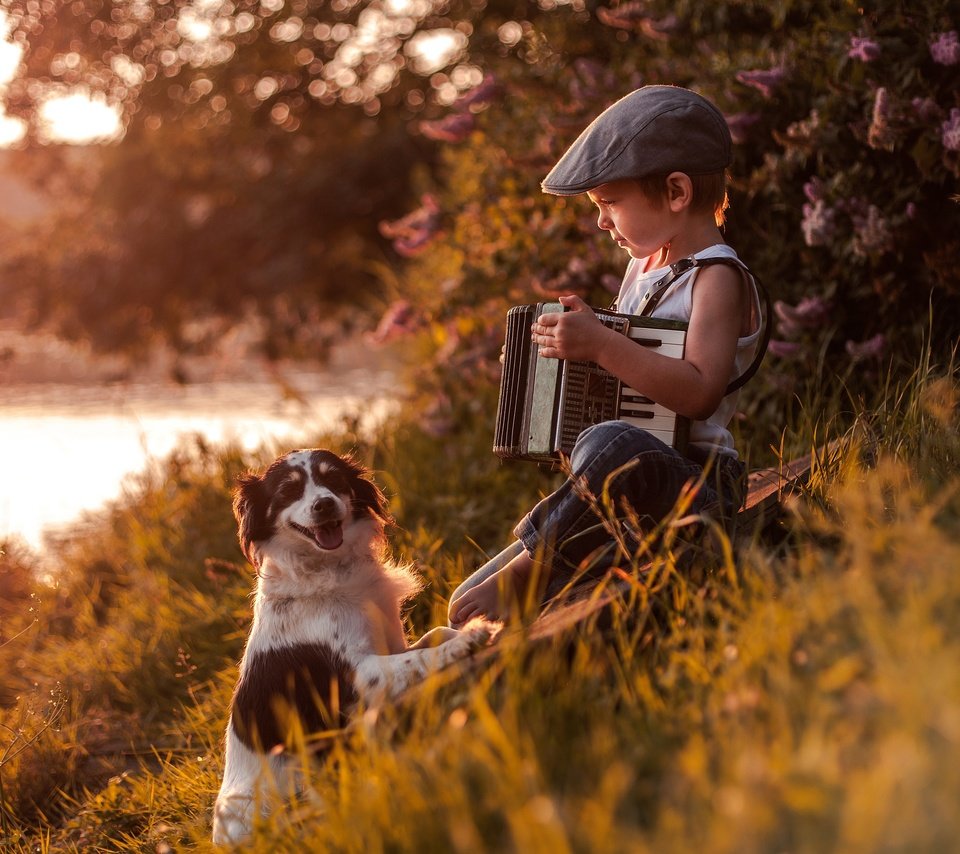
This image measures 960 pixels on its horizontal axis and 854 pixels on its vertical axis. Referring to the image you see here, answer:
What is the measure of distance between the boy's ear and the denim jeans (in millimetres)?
724

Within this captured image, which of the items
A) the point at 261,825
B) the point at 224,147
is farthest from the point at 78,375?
the point at 261,825

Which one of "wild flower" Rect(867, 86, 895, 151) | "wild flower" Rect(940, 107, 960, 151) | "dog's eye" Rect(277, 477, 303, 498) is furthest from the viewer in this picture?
"wild flower" Rect(867, 86, 895, 151)

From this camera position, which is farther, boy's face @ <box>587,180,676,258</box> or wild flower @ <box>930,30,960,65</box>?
wild flower @ <box>930,30,960,65</box>

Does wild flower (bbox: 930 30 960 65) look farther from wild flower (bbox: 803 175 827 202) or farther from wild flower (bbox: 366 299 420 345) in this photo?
wild flower (bbox: 366 299 420 345)

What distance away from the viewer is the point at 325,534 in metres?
3.55

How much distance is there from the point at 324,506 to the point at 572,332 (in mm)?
935

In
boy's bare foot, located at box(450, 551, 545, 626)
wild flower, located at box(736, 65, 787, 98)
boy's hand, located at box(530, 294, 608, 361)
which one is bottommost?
boy's bare foot, located at box(450, 551, 545, 626)

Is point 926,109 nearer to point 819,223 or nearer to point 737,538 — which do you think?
point 819,223

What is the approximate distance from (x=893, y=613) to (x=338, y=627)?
5.45ft

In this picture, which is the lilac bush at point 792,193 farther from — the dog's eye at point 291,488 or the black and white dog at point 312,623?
the dog's eye at point 291,488

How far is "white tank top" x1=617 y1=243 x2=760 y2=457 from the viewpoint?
136 inches

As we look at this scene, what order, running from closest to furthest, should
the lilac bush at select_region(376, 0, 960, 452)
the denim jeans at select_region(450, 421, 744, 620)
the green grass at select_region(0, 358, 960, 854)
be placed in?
the green grass at select_region(0, 358, 960, 854) < the denim jeans at select_region(450, 421, 744, 620) < the lilac bush at select_region(376, 0, 960, 452)

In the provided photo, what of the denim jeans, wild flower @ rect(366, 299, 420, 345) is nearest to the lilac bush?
wild flower @ rect(366, 299, 420, 345)

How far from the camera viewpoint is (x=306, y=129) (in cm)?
1533
